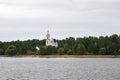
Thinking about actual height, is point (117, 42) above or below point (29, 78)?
above

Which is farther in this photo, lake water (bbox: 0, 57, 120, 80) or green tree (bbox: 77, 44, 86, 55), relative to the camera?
green tree (bbox: 77, 44, 86, 55)

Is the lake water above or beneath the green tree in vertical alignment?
beneath

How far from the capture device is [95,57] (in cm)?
19950

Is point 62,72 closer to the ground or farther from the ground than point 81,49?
closer to the ground

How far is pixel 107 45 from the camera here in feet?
646

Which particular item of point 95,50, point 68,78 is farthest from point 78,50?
point 68,78

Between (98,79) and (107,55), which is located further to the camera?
(107,55)

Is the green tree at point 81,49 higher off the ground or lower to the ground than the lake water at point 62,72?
higher

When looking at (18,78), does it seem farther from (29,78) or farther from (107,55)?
(107,55)

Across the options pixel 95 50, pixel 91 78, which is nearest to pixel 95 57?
pixel 95 50

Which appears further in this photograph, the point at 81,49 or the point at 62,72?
the point at 81,49

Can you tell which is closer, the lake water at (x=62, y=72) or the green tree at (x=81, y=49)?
the lake water at (x=62, y=72)

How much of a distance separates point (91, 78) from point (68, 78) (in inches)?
153

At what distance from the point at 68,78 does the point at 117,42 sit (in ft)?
434
